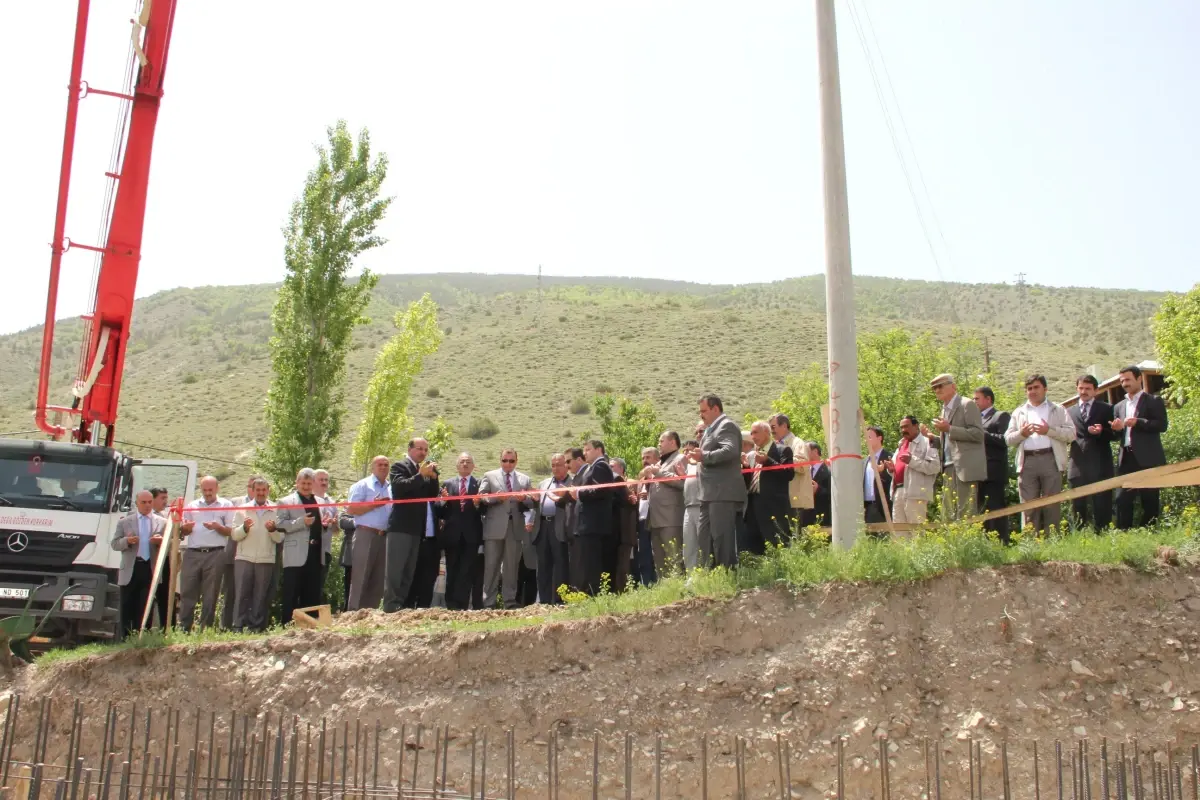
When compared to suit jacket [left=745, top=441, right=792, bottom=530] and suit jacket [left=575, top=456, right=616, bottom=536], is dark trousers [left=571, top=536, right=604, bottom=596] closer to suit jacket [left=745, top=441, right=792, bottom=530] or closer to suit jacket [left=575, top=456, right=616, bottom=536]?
suit jacket [left=575, top=456, right=616, bottom=536]

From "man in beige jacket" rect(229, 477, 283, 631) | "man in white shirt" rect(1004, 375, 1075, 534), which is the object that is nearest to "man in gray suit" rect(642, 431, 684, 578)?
"man in white shirt" rect(1004, 375, 1075, 534)

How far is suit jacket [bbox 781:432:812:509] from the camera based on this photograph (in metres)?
11.7

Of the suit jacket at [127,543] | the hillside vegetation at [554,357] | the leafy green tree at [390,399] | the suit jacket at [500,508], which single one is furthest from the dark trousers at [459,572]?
the hillside vegetation at [554,357]

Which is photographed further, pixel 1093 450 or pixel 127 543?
pixel 127 543

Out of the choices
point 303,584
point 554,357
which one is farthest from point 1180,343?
point 554,357

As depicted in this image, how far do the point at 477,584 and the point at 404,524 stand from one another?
1600 mm

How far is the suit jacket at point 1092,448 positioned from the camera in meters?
11.4

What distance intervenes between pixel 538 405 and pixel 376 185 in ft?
86.9

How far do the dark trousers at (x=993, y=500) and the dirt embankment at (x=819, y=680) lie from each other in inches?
73.1

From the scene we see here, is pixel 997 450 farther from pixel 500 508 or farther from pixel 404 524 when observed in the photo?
pixel 404 524

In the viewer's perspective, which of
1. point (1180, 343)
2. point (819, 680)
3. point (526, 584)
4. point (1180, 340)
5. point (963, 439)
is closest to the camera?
point (819, 680)

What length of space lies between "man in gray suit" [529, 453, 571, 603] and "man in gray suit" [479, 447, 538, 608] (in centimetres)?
22

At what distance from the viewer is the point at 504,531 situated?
13.1m

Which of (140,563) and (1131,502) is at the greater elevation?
(1131,502)
